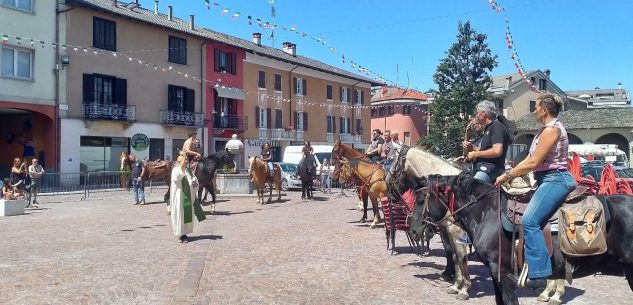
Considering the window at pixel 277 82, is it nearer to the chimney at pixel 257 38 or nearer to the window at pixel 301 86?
the window at pixel 301 86

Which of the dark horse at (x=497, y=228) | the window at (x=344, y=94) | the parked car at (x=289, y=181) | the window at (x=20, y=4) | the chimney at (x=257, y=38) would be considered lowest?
the parked car at (x=289, y=181)

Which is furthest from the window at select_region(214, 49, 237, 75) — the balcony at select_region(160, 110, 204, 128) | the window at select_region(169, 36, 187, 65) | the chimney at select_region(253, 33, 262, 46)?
the chimney at select_region(253, 33, 262, 46)

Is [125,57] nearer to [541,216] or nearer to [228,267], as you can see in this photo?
[228,267]

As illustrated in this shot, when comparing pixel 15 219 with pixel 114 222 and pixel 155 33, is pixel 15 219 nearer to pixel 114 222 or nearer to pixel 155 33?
pixel 114 222

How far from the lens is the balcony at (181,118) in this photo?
36.7 metres

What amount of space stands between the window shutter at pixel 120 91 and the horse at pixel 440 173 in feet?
93.0

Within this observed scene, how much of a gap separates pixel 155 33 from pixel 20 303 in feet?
104

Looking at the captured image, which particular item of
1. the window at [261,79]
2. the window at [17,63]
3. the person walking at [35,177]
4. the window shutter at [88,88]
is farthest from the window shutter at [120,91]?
the window at [261,79]

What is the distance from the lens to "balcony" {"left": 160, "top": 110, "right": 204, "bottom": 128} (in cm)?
3669

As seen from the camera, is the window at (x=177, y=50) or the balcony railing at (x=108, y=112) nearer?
the balcony railing at (x=108, y=112)

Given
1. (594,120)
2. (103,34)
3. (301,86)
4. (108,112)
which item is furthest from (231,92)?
(594,120)

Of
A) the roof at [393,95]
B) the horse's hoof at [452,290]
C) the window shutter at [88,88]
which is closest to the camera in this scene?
the horse's hoof at [452,290]

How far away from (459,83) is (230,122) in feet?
56.9

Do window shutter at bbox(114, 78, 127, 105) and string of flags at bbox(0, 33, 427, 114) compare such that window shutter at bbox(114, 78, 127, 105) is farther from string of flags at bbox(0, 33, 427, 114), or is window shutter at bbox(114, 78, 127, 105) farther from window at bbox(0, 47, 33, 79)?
window at bbox(0, 47, 33, 79)
